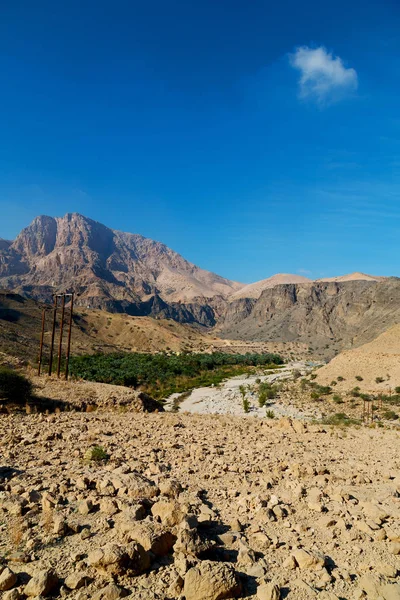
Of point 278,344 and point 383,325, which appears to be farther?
point 278,344

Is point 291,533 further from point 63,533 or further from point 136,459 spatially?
point 136,459

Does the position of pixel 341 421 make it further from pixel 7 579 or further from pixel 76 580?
pixel 7 579

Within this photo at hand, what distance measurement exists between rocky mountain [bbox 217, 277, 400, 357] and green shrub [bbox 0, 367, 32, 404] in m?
69.4

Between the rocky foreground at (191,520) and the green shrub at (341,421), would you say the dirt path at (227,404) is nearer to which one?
the green shrub at (341,421)

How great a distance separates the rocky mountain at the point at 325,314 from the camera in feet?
301

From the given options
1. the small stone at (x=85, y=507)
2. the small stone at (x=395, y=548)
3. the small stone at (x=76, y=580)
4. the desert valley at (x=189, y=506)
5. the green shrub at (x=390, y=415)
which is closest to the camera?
the small stone at (x=76, y=580)

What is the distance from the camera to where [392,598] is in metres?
4.22

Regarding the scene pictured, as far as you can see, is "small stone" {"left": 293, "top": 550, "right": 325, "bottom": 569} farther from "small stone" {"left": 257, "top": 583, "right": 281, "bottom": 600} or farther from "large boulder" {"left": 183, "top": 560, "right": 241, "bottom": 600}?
"large boulder" {"left": 183, "top": 560, "right": 241, "bottom": 600}

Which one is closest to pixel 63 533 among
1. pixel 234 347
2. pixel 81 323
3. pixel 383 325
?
pixel 383 325

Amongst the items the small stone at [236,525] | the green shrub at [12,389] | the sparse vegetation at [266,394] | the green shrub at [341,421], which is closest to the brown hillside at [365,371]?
the sparse vegetation at [266,394]

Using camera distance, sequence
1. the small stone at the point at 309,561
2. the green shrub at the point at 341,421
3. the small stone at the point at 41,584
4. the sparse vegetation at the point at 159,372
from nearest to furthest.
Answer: the small stone at the point at 41,584
the small stone at the point at 309,561
the green shrub at the point at 341,421
the sparse vegetation at the point at 159,372

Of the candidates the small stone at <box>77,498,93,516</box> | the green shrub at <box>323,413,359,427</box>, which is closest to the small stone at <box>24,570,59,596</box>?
the small stone at <box>77,498,93,516</box>

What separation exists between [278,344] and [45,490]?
106732mm

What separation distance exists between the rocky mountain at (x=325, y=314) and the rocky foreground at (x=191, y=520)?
239 ft
